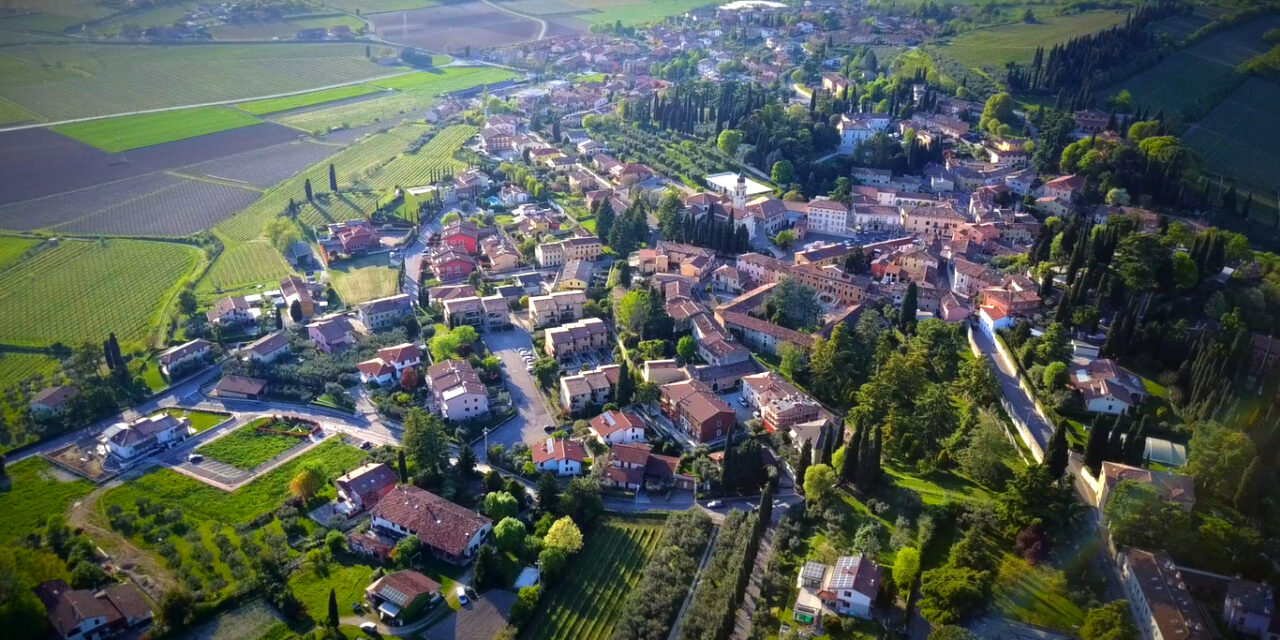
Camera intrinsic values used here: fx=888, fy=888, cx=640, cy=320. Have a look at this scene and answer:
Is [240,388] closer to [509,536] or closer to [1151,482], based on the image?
[509,536]

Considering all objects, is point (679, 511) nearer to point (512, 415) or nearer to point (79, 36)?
point (512, 415)

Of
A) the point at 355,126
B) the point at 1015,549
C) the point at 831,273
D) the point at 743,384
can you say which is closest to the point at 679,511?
the point at 743,384

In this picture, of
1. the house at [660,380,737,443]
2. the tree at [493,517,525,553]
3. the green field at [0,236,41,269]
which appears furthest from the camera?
the green field at [0,236,41,269]

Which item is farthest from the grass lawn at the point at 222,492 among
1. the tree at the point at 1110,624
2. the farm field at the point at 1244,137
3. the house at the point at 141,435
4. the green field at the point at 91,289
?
the farm field at the point at 1244,137

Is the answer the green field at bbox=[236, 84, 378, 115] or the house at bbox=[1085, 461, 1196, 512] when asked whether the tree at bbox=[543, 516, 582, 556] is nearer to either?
the house at bbox=[1085, 461, 1196, 512]

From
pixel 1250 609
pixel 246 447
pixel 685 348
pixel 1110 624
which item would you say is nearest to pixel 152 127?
pixel 246 447

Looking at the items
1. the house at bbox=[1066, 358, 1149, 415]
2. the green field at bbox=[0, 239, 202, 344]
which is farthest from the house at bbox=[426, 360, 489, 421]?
the house at bbox=[1066, 358, 1149, 415]

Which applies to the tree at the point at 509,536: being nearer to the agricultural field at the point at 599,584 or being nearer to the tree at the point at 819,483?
the agricultural field at the point at 599,584
